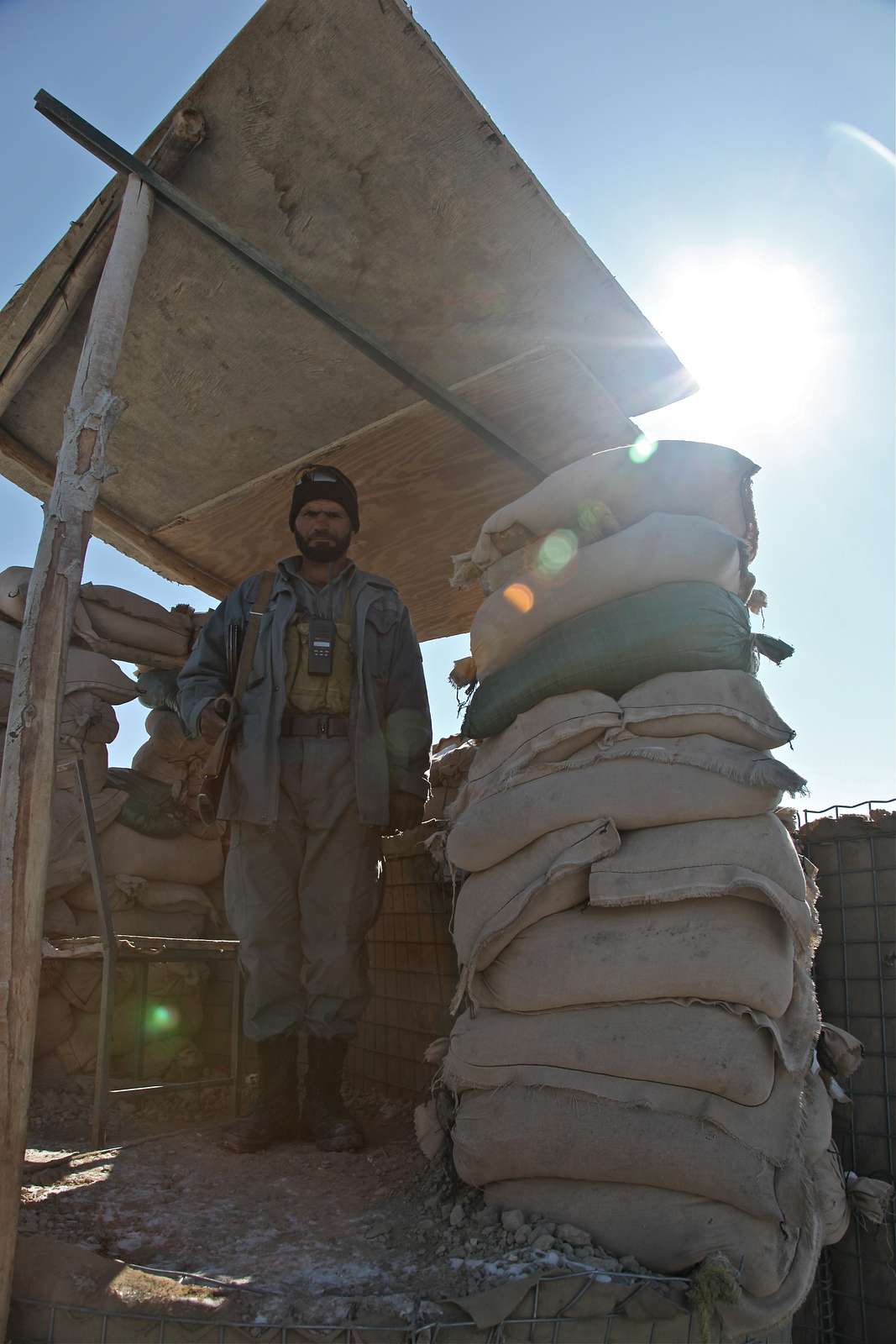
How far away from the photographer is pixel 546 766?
84.9 inches

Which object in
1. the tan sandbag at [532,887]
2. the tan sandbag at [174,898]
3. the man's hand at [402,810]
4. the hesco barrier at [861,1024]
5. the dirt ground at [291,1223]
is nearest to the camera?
the dirt ground at [291,1223]

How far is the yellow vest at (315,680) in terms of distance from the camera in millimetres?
2777

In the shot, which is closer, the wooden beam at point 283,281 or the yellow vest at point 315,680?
the wooden beam at point 283,281

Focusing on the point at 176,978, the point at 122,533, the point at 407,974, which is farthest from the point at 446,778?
the point at 122,533

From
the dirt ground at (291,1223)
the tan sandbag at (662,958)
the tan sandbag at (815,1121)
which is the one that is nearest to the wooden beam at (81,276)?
the tan sandbag at (662,958)

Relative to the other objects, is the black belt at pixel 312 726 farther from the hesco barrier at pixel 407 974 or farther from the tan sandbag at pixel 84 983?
the tan sandbag at pixel 84 983

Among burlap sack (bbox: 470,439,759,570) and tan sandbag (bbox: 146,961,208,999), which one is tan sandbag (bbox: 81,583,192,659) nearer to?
tan sandbag (bbox: 146,961,208,999)

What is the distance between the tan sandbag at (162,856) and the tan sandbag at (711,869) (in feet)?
6.77

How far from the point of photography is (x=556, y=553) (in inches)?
96.0

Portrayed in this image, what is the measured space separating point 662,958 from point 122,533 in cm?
306

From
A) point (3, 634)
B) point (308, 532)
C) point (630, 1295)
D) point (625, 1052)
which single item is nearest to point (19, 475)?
point (3, 634)

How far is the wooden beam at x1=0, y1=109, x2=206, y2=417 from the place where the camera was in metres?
2.55

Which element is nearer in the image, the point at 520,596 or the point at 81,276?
the point at 520,596

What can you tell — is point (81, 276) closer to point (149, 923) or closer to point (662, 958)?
point (149, 923)
